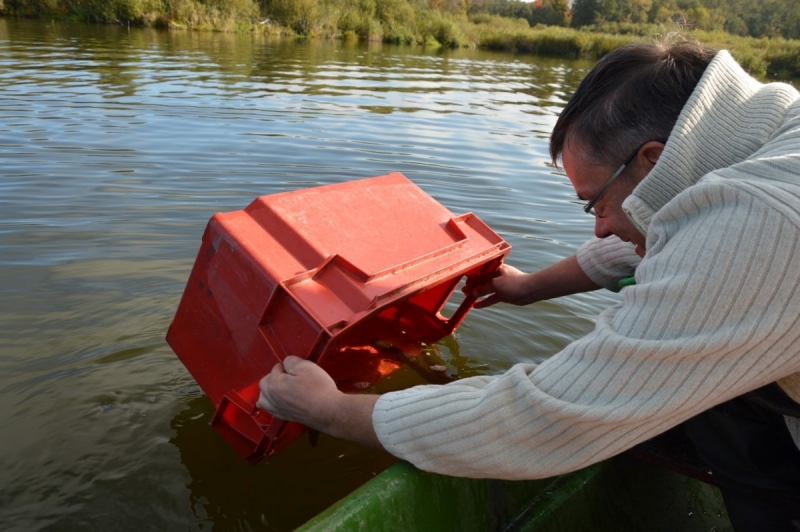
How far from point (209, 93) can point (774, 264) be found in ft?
33.8

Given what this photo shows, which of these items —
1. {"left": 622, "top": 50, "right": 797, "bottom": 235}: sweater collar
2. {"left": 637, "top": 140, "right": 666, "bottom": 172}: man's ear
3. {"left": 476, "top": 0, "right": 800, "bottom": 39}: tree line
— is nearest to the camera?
{"left": 622, "top": 50, "right": 797, "bottom": 235}: sweater collar

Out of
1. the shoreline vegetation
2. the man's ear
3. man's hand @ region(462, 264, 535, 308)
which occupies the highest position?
the shoreline vegetation

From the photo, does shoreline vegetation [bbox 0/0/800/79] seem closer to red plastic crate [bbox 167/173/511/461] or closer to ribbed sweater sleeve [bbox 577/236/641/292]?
ribbed sweater sleeve [bbox 577/236/641/292]

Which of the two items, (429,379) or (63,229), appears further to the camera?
(63,229)

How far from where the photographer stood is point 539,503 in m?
2.02

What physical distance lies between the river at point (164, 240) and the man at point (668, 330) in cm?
89

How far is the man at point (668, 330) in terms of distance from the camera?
1.08 m

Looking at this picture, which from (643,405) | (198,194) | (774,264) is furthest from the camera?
(198,194)

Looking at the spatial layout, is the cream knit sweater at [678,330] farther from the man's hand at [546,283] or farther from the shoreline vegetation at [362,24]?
the shoreline vegetation at [362,24]

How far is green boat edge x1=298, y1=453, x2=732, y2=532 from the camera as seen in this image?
4.96 ft

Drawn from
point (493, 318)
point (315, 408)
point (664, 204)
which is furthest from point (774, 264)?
point (493, 318)

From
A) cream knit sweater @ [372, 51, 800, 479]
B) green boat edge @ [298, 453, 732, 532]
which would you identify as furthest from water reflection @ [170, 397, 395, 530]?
cream knit sweater @ [372, 51, 800, 479]

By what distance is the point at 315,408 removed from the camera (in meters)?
1.60

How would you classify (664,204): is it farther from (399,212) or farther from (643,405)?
(399,212)
